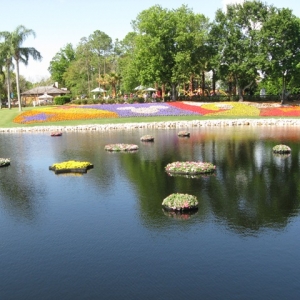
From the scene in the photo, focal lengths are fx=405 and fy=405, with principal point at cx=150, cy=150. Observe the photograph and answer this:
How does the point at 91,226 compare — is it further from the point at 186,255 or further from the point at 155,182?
the point at 155,182

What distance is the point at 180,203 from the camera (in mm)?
16328

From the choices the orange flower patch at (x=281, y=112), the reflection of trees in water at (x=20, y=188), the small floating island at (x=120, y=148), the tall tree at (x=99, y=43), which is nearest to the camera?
the reflection of trees in water at (x=20, y=188)

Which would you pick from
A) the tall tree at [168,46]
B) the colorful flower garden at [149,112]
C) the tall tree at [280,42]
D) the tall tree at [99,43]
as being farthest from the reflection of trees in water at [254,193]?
the tall tree at [99,43]

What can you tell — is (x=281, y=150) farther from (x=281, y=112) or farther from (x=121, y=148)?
(x=281, y=112)

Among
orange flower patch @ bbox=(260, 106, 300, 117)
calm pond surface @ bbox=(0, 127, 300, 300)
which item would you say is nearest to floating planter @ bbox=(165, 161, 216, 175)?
calm pond surface @ bbox=(0, 127, 300, 300)

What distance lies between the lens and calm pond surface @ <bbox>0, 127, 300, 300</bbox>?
10.7m

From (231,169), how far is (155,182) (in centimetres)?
517

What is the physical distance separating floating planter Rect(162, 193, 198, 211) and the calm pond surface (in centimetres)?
39

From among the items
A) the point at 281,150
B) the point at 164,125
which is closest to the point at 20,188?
the point at 281,150

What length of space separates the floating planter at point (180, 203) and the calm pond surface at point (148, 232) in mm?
391

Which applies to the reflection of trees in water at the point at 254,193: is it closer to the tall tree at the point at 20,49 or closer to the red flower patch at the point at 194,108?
the red flower patch at the point at 194,108

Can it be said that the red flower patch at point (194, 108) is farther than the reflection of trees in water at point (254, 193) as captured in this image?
Yes

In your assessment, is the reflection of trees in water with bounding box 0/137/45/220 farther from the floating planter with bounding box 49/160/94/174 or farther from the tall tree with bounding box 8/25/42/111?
the tall tree with bounding box 8/25/42/111

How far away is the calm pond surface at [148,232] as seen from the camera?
10703 mm
